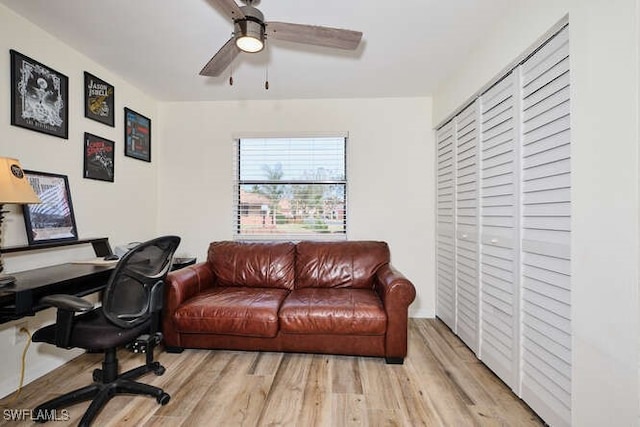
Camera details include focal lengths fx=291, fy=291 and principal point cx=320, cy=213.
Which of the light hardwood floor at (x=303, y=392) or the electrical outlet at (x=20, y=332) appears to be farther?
the electrical outlet at (x=20, y=332)

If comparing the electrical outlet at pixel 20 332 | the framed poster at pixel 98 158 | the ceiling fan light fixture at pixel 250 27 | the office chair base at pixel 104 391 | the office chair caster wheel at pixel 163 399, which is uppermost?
the ceiling fan light fixture at pixel 250 27

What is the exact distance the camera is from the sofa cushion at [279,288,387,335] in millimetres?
2203

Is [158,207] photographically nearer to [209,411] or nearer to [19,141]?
[19,141]

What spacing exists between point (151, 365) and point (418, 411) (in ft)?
5.89

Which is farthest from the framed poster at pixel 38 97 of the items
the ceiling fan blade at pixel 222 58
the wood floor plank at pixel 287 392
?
the wood floor plank at pixel 287 392

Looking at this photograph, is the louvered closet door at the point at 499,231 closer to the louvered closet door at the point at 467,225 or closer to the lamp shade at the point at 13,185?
the louvered closet door at the point at 467,225

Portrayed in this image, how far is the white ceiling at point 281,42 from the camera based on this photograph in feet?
6.07

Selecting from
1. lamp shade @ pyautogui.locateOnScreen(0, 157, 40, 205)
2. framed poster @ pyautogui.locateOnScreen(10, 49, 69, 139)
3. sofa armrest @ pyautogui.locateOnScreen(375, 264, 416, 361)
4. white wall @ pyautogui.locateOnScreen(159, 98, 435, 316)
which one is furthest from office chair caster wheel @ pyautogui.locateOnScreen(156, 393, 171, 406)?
framed poster @ pyautogui.locateOnScreen(10, 49, 69, 139)

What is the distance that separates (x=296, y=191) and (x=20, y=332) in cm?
249

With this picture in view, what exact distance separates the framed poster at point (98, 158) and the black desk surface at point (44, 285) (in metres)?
0.82

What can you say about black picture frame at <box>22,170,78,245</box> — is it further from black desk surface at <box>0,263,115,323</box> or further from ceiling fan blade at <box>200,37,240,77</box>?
ceiling fan blade at <box>200,37,240,77</box>

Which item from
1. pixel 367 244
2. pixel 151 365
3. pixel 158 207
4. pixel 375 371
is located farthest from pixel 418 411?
pixel 158 207

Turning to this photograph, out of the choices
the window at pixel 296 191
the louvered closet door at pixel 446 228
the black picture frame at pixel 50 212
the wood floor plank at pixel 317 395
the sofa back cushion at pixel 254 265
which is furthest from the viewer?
the window at pixel 296 191

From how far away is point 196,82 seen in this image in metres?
2.91
